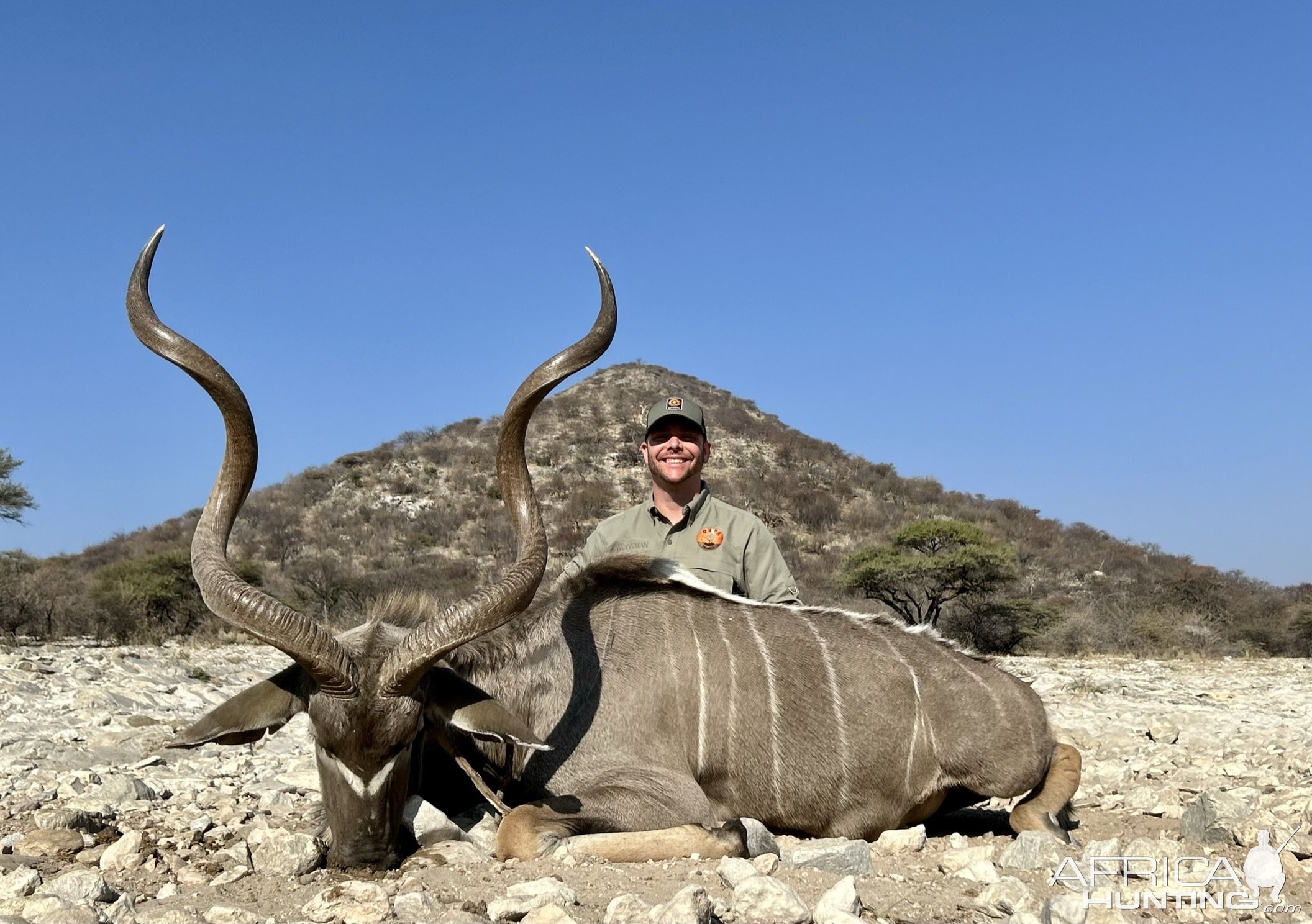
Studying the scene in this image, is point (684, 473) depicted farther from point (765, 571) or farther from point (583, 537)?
point (583, 537)

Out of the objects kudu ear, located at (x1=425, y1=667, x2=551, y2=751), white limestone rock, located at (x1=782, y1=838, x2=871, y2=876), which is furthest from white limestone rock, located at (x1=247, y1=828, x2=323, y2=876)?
white limestone rock, located at (x1=782, y1=838, x2=871, y2=876)

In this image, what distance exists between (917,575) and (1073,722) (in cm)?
1234

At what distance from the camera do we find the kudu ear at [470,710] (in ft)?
12.3

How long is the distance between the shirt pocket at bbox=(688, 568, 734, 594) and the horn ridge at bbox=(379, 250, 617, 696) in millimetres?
1767

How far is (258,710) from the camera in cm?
370

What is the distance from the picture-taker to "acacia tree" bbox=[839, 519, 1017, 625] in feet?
63.3

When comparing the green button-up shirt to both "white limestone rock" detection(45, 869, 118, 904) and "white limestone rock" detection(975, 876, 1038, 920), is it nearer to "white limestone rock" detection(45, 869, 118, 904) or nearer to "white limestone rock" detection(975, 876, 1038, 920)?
"white limestone rock" detection(975, 876, 1038, 920)

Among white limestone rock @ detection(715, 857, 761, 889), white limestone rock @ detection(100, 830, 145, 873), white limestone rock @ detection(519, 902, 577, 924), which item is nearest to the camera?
white limestone rock @ detection(519, 902, 577, 924)

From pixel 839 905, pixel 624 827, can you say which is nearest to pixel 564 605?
pixel 624 827

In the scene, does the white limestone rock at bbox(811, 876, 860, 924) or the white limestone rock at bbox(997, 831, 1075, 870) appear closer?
the white limestone rock at bbox(811, 876, 860, 924)

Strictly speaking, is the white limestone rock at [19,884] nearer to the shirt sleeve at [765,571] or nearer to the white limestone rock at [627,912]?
the white limestone rock at [627,912]
